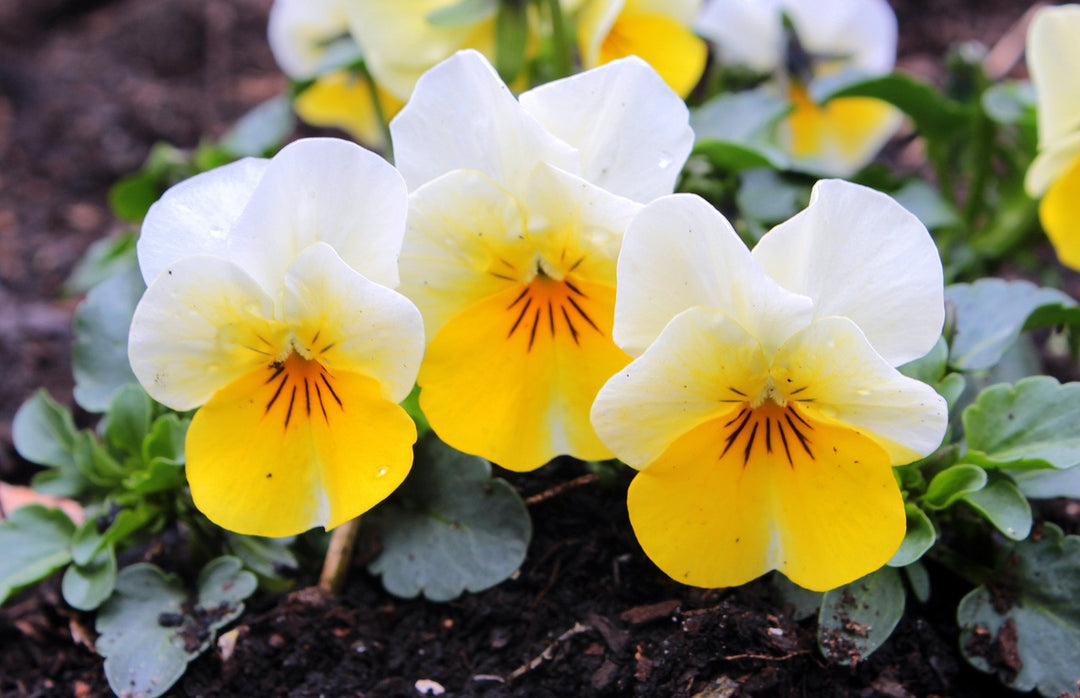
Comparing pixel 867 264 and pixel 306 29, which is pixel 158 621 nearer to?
pixel 867 264

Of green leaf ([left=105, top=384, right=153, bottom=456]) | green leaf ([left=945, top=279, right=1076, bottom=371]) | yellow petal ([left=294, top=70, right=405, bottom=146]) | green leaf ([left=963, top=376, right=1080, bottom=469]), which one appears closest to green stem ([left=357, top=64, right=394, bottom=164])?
yellow petal ([left=294, top=70, right=405, bottom=146])

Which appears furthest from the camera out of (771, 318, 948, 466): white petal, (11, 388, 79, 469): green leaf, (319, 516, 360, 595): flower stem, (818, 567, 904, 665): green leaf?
(11, 388, 79, 469): green leaf

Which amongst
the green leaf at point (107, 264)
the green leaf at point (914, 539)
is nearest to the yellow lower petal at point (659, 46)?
the green leaf at point (914, 539)

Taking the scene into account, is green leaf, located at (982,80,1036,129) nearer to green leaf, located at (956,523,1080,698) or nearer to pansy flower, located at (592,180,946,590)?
green leaf, located at (956,523,1080,698)

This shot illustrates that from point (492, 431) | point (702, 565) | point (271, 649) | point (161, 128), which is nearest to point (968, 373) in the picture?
point (702, 565)

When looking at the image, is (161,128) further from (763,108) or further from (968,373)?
(968,373)

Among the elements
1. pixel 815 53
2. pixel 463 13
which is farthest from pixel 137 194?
pixel 815 53
